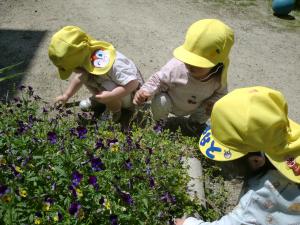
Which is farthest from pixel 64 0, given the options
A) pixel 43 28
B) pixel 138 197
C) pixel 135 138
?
pixel 138 197

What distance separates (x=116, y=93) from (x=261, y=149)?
5.18ft

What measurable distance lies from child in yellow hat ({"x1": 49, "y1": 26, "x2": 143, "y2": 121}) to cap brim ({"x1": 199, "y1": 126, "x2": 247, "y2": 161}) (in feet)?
3.89

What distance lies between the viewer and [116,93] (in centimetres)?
325

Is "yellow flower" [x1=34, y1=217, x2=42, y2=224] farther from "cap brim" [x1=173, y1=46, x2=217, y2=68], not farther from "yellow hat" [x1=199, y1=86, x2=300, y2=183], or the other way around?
"cap brim" [x1=173, y1=46, x2=217, y2=68]

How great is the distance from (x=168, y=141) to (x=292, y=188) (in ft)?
3.02

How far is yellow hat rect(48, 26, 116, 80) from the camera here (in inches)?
121

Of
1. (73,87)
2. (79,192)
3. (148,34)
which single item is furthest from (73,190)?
(148,34)

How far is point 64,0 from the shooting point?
5.62m

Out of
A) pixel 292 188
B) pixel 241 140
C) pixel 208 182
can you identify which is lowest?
pixel 208 182

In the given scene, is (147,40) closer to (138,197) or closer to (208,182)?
(208,182)

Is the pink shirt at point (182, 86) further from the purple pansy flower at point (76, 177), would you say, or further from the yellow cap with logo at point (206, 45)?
the purple pansy flower at point (76, 177)

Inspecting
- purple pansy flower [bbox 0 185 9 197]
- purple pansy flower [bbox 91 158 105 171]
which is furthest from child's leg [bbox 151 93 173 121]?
purple pansy flower [bbox 0 185 9 197]

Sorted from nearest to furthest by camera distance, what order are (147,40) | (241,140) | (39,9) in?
(241,140), (147,40), (39,9)

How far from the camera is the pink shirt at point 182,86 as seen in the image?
3178 mm
